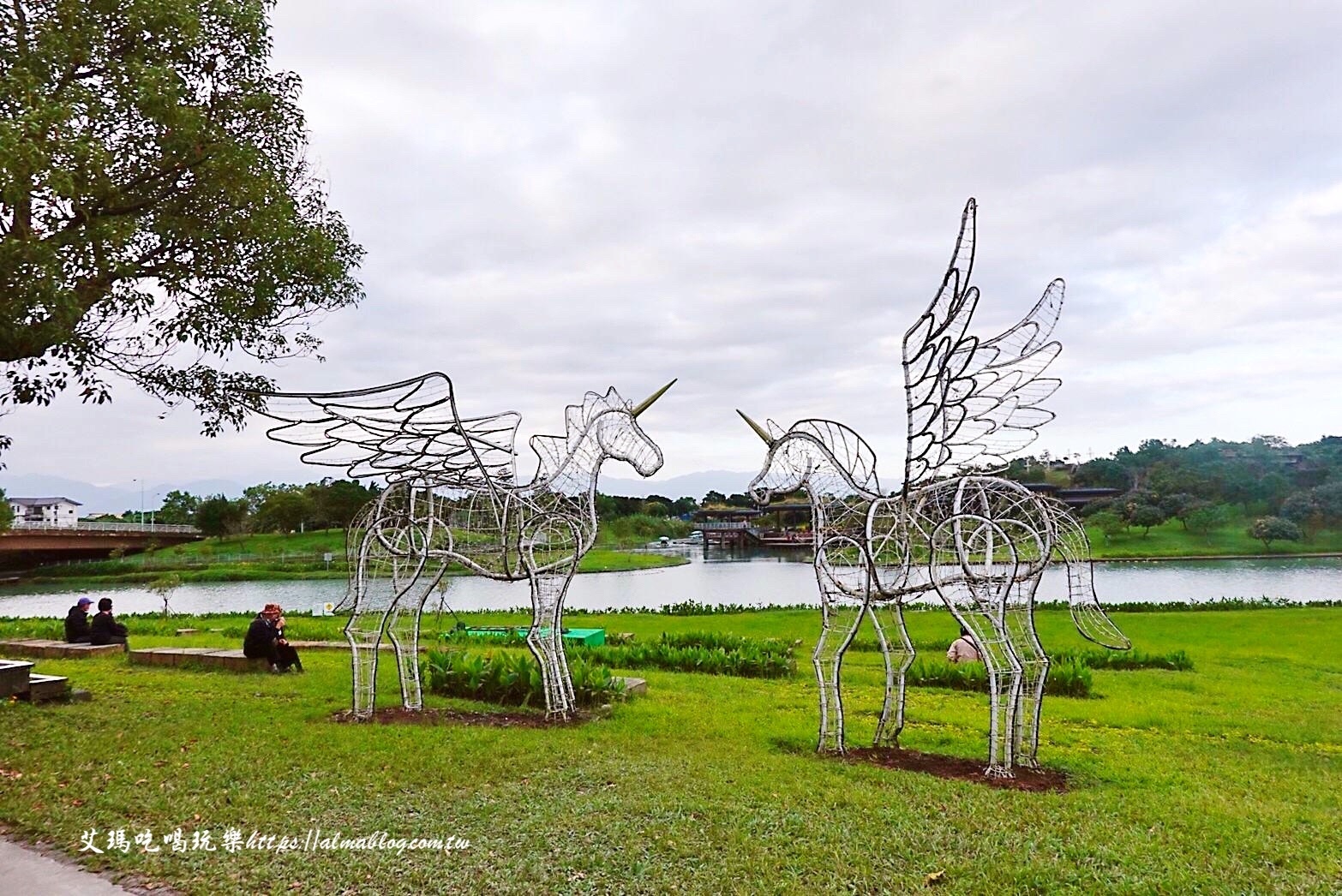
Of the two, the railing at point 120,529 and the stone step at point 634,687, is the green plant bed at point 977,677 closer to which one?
the stone step at point 634,687

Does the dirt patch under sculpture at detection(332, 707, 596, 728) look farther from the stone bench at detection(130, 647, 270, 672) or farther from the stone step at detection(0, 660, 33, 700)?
the stone bench at detection(130, 647, 270, 672)

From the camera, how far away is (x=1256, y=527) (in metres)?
42.6

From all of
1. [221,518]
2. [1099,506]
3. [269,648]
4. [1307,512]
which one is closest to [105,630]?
[269,648]

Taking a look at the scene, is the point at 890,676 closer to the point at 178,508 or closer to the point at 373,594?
the point at 373,594

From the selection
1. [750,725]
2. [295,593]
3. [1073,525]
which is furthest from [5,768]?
[295,593]

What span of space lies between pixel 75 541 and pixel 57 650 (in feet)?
84.1

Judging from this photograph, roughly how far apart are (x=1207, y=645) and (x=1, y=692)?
55.3 feet

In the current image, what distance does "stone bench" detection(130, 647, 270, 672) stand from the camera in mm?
10102

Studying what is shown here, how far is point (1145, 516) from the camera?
141ft

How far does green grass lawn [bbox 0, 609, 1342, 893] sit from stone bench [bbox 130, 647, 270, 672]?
1.19 metres

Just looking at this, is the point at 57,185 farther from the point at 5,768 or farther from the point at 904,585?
the point at 904,585

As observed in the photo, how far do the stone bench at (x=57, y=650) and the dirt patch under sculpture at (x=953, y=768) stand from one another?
34.0 feet

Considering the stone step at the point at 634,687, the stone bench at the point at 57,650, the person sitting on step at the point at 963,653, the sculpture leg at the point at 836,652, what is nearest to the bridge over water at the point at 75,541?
the stone bench at the point at 57,650

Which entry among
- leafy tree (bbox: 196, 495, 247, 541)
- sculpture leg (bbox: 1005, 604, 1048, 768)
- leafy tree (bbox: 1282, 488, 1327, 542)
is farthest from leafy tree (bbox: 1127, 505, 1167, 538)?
leafy tree (bbox: 196, 495, 247, 541)
